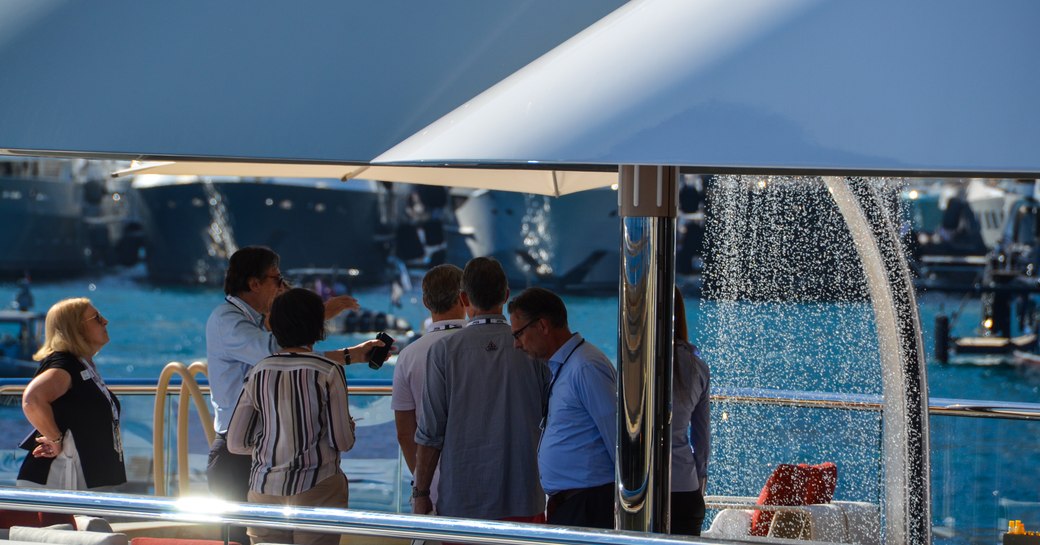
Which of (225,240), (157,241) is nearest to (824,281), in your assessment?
(225,240)

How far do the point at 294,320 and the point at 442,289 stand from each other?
843mm

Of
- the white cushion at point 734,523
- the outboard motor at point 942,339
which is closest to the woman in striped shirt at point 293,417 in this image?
the white cushion at point 734,523

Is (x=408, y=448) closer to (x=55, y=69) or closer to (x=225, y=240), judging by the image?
(x=55, y=69)

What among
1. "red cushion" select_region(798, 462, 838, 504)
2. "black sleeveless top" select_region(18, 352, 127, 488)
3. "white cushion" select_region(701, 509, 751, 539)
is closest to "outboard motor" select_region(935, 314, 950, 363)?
"red cushion" select_region(798, 462, 838, 504)

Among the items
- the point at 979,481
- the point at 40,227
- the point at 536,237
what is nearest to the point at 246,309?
the point at 979,481

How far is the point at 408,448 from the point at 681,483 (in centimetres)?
119

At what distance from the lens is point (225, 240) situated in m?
75.8

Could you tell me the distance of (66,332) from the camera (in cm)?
450

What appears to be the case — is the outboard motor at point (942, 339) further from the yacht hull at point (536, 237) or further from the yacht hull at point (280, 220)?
the yacht hull at point (280, 220)

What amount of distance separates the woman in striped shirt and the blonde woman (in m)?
0.78

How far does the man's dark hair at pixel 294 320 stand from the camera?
13.1 ft

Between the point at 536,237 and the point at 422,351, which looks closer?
the point at 422,351

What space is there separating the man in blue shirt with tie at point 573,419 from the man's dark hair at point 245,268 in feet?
4.10

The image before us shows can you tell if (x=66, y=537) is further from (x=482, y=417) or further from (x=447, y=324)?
(x=447, y=324)
